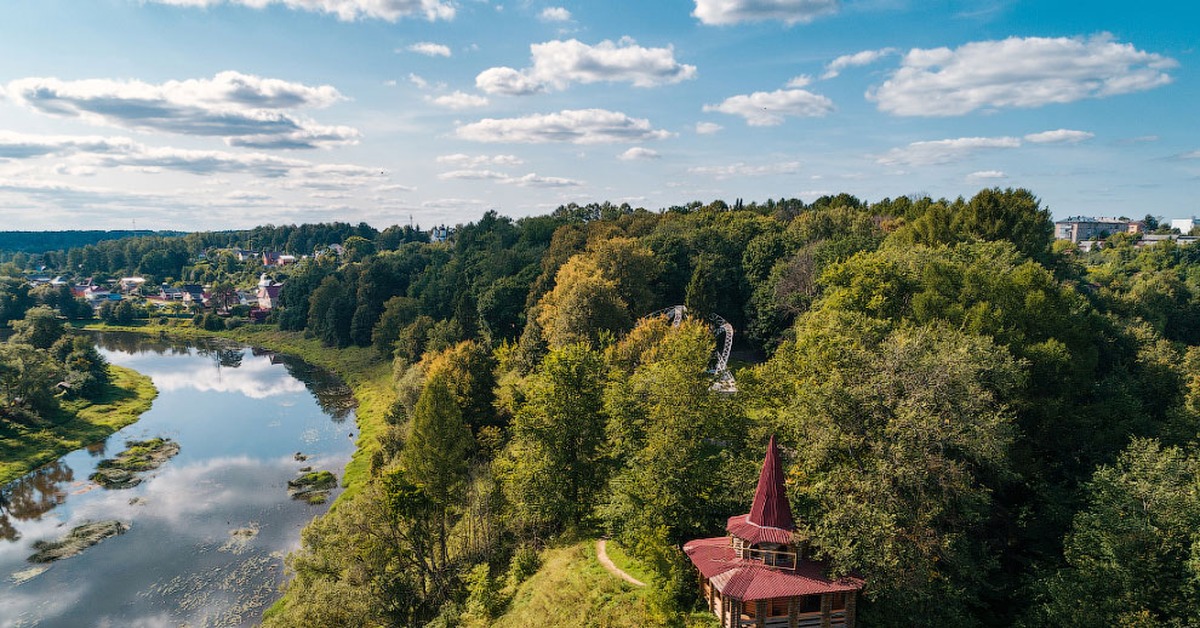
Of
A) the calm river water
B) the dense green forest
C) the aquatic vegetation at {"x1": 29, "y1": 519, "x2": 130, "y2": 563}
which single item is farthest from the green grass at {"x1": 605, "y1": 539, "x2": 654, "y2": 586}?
the aquatic vegetation at {"x1": 29, "y1": 519, "x2": 130, "y2": 563}

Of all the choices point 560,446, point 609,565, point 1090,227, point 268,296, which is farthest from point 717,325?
point 1090,227

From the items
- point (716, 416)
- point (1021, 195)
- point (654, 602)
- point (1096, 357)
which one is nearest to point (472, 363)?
point (716, 416)

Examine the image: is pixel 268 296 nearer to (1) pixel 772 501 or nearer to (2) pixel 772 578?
(1) pixel 772 501

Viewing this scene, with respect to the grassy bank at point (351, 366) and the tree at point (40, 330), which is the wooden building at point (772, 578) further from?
the tree at point (40, 330)

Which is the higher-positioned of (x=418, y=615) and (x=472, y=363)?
(x=472, y=363)

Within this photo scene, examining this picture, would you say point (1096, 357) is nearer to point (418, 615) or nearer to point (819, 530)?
point (819, 530)

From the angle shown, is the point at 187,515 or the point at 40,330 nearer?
the point at 187,515
